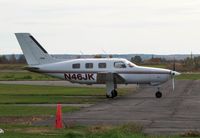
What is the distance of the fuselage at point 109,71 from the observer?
3591 cm

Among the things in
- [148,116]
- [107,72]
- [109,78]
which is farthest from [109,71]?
[148,116]

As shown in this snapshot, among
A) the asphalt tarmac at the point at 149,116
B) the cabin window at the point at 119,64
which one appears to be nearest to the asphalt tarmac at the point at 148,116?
the asphalt tarmac at the point at 149,116

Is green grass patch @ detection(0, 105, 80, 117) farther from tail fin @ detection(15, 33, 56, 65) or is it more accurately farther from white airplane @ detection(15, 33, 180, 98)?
tail fin @ detection(15, 33, 56, 65)

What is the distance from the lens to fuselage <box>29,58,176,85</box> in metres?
35.9

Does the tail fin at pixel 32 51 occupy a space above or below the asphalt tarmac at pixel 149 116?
above

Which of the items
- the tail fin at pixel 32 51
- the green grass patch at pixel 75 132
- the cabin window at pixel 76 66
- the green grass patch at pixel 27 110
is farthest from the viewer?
the tail fin at pixel 32 51

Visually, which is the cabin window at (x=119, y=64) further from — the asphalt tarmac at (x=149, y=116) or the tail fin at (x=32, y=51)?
the asphalt tarmac at (x=149, y=116)

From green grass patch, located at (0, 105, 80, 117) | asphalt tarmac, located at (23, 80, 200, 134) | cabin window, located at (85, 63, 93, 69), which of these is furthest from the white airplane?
green grass patch, located at (0, 105, 80, 117)

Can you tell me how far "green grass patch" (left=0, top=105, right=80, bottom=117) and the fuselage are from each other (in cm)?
807

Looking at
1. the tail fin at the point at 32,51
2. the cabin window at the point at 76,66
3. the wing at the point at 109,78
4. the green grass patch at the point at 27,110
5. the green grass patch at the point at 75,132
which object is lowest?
the green grass patch at the point at 27,110

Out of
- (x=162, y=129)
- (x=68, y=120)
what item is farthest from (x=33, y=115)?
(x=162, y=129)

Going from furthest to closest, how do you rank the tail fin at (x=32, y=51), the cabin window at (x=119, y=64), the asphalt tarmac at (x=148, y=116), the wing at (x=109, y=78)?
the tail fin at (x=32, y=51) < the cabin window at (x=119, y=64) < the wing at (x=109, y=78) < the asphalt tarmac at (x=148, y=116)

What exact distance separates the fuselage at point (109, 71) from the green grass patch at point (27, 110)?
8071mm

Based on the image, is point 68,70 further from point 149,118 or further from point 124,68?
point 149,118
